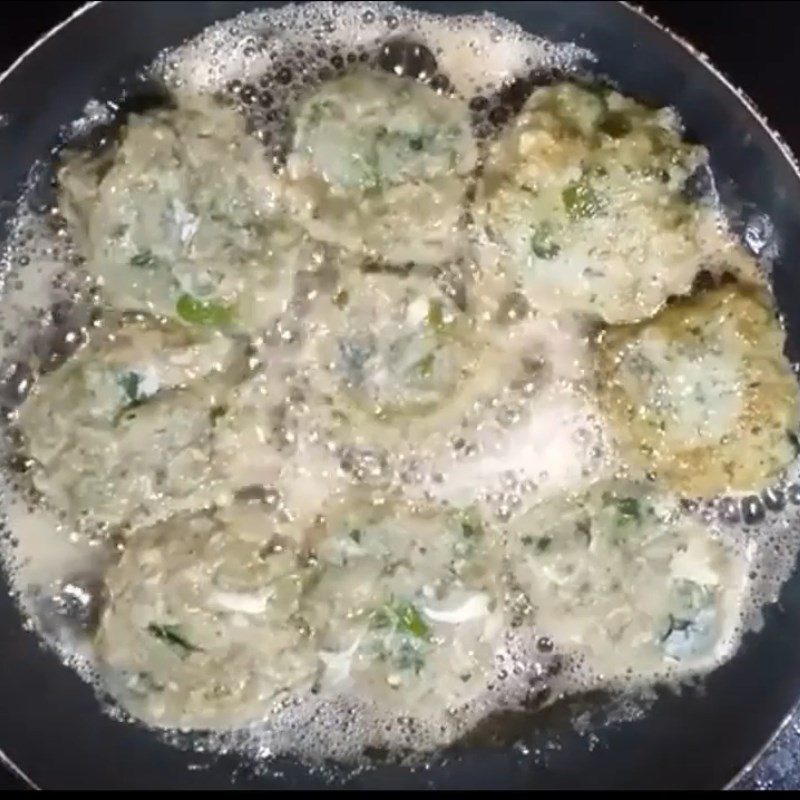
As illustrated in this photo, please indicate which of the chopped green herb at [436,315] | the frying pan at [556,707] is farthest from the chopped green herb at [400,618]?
the chopped green herb at [436,315]

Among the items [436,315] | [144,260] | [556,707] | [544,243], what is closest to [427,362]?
[436,315]

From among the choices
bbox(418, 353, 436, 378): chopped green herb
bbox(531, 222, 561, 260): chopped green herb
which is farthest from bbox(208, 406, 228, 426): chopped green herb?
bbox(531, 222, 561, 260): chopped green herb

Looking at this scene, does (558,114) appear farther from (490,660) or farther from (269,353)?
(490,660)

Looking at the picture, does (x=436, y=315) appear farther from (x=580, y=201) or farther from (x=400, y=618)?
(x=400, y=618)

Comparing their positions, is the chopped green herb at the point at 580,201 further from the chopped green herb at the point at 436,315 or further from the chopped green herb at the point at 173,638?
the chopped green herb at the point at 173,638

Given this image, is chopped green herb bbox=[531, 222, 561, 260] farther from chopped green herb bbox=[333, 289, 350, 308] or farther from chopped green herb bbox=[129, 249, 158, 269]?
chopped green herb bbox=[129, 249, 158, 269]

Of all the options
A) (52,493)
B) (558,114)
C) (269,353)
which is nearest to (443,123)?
(558,114)

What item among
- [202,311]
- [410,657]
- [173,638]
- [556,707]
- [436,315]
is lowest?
[556,707]
